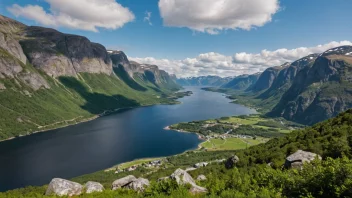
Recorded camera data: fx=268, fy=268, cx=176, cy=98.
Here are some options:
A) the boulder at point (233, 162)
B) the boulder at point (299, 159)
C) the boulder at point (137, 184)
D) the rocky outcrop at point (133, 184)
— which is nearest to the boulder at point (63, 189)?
the rocky outcrop at point (133, 184)

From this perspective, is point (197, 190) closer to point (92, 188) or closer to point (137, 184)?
point (137, 184)

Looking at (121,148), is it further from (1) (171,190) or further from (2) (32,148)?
(1) (171,190)

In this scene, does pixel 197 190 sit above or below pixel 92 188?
above

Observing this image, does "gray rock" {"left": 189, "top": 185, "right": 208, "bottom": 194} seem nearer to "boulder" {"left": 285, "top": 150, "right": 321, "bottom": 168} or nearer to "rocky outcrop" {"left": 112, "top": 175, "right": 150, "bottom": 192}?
"rocky outcrop" {"left": 112, "top": 175, "right": 150, "bottom": 192}

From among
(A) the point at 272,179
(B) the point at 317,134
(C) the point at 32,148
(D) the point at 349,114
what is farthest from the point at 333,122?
(C) the point at 32,148

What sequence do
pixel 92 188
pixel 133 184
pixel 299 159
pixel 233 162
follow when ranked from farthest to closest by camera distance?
pixel 233 162, pixel 299 159, pixel 92 188, pixel 133 184

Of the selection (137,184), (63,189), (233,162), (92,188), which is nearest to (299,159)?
(137,184)

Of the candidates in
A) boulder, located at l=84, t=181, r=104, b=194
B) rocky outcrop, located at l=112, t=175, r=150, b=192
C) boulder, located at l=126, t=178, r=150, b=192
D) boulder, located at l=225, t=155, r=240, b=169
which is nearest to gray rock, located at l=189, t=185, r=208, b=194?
rocky outcrop, located at l=112, t=175, r=150, b=192

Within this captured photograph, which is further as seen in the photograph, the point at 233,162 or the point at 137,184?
the point at 233,162
